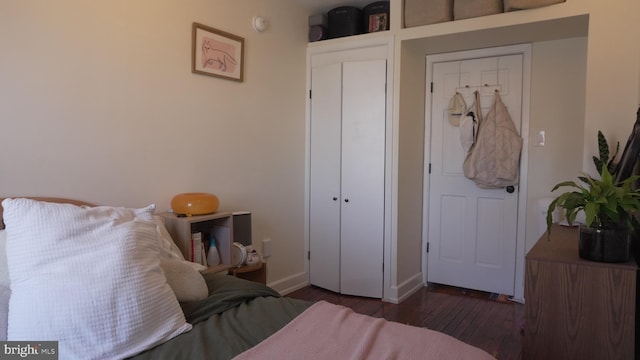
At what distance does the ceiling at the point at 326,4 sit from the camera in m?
3.51

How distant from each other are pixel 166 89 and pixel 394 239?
2013 mm

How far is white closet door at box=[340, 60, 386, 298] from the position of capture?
3389 mm

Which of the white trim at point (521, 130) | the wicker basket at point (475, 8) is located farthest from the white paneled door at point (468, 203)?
the wicker basket at point (475, 8)

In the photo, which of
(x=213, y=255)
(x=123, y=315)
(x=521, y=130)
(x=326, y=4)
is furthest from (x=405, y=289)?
(x=123, y=315)

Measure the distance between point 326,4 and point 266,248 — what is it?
2099 millimetres

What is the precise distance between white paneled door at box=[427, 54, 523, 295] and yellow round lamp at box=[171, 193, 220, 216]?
210 cm

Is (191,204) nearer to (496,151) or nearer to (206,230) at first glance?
(206,230)

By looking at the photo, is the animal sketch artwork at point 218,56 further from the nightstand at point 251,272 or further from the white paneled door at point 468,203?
the white paneled door at point 468,203

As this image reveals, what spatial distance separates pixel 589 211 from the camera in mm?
1714

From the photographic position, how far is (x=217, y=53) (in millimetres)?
2840

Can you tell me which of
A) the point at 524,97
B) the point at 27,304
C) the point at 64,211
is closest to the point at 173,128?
the point at 64,211

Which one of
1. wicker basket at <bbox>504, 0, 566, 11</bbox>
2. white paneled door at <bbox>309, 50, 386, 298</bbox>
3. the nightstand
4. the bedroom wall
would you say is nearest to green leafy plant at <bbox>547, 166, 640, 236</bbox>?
wicker basket at <bbox>504, 0, 566, 11</bbox>

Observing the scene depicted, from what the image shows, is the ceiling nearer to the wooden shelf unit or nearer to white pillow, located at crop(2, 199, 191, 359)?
the wooden shelf unit

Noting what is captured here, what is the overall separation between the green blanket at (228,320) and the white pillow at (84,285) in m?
0.06
